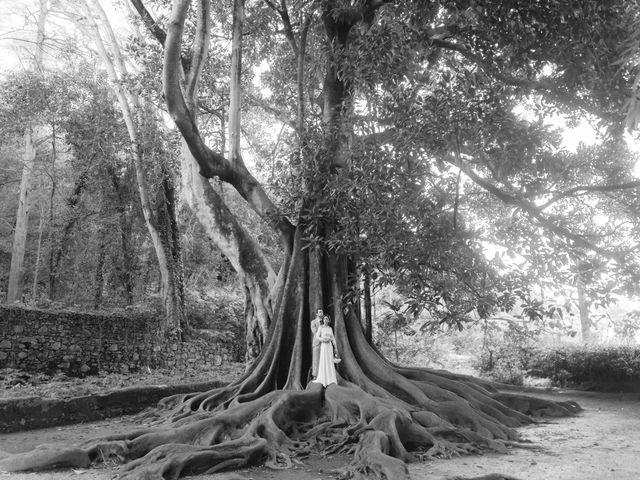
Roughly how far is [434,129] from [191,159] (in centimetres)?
545

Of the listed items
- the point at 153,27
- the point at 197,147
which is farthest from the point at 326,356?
the point at 153,27

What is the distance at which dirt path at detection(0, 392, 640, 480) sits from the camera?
17.2 ft

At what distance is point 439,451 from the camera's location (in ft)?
20.2

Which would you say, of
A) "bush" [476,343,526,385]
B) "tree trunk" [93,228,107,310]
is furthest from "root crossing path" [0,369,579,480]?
"tree trunk" [93,228,107,310]

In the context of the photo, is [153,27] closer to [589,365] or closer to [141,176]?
[141,176]

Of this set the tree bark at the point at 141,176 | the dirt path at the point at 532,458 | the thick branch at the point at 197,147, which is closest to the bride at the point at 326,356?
the dirt path at the point at 532,458

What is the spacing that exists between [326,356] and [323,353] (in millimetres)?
63

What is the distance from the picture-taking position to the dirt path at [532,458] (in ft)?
17.2

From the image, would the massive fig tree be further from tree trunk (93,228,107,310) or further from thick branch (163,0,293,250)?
tree trunk (93,228,107,310)

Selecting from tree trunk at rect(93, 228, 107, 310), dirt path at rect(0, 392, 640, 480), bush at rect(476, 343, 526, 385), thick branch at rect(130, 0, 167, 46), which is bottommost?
dirt path at rect(0, 392, 640, 480)

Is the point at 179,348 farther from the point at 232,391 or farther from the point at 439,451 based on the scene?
the point at 439,451

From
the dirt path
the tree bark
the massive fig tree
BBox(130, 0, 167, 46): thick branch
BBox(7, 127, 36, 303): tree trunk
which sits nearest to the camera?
the dirt path

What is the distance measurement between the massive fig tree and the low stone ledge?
0.86 m

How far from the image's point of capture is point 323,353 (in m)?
7.98
